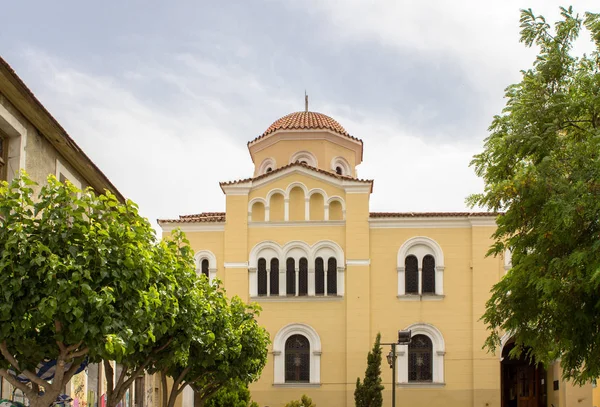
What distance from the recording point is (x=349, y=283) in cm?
3706

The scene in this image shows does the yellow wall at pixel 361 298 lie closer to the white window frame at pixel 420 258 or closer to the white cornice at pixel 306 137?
the white window frame at pixel 420 258

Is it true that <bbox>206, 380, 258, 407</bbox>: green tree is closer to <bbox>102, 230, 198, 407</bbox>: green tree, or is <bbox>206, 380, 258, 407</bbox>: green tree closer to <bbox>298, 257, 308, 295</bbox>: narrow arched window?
<bbox>298, 257, 308, 295</bbox>: narrow arched window

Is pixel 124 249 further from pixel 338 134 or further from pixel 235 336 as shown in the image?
pixel 338 134

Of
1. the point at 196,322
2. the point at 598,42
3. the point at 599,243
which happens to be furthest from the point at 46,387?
the point at 598,42

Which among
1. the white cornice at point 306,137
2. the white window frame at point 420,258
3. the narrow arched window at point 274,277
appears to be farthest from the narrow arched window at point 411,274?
the white cornice at point 306,137

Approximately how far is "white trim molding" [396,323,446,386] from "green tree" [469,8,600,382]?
682 inches

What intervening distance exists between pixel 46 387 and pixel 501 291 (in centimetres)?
963

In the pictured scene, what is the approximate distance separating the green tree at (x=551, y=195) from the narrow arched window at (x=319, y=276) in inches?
714

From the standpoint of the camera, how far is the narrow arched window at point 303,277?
37.2 metres

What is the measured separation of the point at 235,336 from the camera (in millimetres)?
23531

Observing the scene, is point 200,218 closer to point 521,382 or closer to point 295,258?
point 295,258

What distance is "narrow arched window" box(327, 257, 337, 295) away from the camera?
1469 inches

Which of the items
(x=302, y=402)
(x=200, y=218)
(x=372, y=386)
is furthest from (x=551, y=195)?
(x=200, y=218)

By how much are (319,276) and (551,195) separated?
21.2 metres
